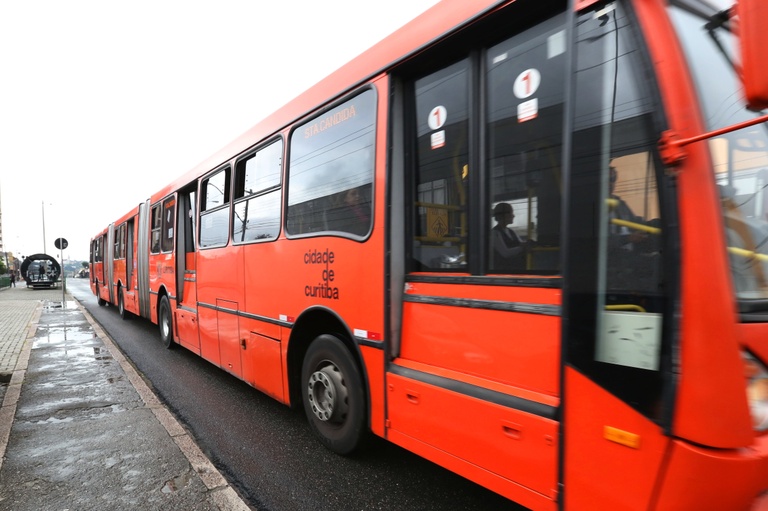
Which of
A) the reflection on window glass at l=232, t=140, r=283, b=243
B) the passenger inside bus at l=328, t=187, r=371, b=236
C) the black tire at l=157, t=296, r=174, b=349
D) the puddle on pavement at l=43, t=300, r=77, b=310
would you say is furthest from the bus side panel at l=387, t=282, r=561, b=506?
the puddle on pavement at l=43, t=300, r=77, b=310

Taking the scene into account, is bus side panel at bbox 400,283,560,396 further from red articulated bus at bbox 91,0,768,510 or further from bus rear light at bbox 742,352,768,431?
bus rear light at bbox 742,352,768,431

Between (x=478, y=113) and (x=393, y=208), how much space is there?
78 cm

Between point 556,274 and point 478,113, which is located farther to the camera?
point 478,113

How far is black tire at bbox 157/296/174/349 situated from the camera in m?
7.61

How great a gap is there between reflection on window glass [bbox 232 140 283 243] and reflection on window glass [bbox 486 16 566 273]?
237 centimetres

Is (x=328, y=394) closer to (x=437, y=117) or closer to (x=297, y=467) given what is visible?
(x=297, y=467)

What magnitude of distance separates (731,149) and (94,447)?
184 inches

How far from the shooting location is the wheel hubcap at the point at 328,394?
10.9 feet

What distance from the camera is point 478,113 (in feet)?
7.79

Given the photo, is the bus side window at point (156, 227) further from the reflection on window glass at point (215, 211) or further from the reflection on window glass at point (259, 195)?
the reflection on window glass at point (259, 195)

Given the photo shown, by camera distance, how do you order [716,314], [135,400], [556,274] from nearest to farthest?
[716,314] < [556,274] < [135,400]

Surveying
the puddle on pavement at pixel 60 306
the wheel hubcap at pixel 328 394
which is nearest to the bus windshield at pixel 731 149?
the wheel hubcap at pixel 328 394

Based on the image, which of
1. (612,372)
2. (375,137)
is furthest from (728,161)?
(375,137)

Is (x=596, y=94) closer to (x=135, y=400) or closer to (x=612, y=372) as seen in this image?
Result: (x=612, y=372)
